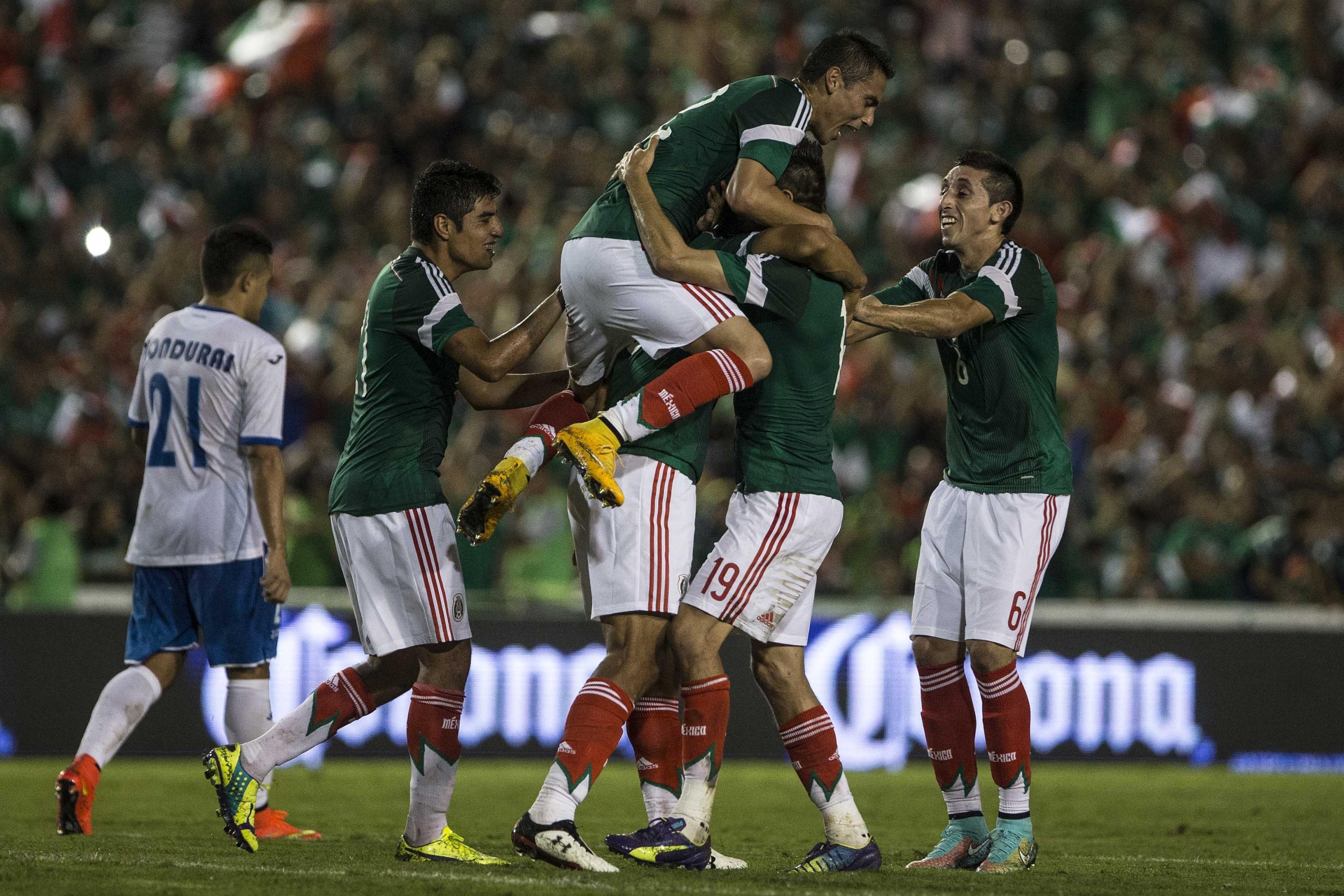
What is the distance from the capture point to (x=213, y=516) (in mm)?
7195

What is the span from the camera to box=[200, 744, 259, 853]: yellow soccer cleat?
19.7 ft

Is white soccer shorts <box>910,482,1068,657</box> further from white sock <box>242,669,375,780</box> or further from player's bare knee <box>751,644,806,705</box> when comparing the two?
white sock <box>242,669,375,780</box>

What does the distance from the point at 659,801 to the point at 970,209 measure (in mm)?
2691

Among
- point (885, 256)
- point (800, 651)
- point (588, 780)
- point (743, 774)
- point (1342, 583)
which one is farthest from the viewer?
point (885, 256)

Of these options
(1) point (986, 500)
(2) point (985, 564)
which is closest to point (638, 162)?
(1) point (986, 500)

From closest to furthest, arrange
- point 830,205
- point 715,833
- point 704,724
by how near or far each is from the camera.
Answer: point 704,724
point 715,833
point 830,205

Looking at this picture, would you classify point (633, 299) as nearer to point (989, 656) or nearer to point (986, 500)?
point (986, 500)

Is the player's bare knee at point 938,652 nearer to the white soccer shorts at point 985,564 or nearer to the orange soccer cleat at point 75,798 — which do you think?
the white soccer shorts at point 985,564

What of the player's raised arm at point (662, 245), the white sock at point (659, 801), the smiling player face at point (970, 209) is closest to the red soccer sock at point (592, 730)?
the white sock at point (659, 801)

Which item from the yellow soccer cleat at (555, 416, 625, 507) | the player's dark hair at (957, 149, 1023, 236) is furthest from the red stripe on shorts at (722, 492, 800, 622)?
the player's dark hair at (957, 149, 1023, 236)

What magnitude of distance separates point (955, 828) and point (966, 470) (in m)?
1.43

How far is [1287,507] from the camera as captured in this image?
41.8 feet

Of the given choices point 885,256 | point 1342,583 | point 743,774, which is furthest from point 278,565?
point 885,256

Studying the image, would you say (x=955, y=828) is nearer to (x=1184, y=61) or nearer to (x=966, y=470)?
(x=966, y=470)
